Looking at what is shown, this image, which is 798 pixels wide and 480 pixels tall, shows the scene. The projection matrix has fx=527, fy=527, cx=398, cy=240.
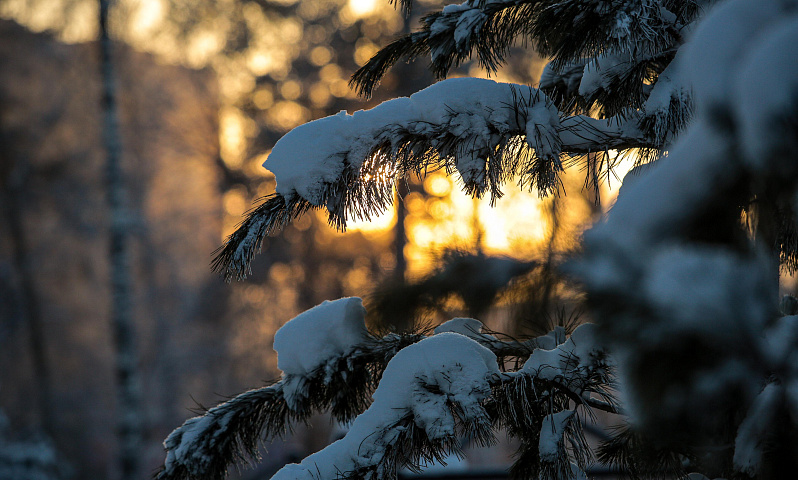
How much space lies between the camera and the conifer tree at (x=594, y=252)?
666 mm

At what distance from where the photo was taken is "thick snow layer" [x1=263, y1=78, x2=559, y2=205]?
1476mm

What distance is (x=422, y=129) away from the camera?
4.96 feet

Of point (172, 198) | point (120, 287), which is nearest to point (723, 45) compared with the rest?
point (120, 287)

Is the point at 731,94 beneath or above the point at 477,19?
beneath

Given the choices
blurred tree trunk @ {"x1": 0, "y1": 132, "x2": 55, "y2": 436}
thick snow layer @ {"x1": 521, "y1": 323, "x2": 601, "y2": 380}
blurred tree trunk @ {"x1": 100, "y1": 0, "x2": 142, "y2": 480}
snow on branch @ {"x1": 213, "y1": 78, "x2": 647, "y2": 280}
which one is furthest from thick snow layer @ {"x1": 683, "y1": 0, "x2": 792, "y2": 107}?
blurred tree trunk @ {"x1": 0, "y1": 132, "x2": 55, "y2": 436}

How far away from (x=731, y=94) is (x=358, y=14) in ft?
35.3

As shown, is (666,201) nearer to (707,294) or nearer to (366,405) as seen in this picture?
(707,294)

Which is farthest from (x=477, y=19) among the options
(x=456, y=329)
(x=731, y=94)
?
(x=731, y=94)

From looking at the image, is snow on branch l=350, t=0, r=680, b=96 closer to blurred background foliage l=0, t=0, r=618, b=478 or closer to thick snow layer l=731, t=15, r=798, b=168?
thick snow layer l=731, t=15, r=798, b=168

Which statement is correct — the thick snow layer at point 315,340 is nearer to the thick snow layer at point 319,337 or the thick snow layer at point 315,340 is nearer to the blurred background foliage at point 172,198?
the thick snow layer at point 319,337

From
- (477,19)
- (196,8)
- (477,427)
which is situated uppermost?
(196,8)

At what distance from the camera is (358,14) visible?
34.3ft

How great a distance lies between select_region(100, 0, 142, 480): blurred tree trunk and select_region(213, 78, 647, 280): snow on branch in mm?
6045

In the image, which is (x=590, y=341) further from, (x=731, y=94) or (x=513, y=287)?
(x=731, y=94)
